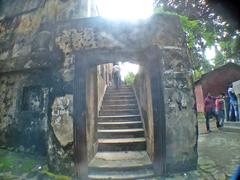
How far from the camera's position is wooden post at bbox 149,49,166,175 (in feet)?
16.8

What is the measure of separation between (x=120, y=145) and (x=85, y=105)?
187 centimetres

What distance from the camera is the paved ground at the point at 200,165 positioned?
16.3 feet

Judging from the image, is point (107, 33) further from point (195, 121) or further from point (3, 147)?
point (3, 147)

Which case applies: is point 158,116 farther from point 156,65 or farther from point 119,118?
point 119,118

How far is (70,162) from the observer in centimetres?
525

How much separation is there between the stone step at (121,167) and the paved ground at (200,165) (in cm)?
50

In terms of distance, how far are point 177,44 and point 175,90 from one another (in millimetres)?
1113

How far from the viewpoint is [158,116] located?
5191mm

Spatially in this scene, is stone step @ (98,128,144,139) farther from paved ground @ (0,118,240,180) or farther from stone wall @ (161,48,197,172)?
stone wall @ (161,48,197,172)

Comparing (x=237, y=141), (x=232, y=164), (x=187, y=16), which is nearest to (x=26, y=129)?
(x=232, y=164)

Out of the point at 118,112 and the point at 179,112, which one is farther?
the point at 118,112

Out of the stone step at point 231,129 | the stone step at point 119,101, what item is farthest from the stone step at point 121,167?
the stone step at point 231,129

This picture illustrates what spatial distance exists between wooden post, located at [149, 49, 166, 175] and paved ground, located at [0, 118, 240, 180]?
0.33 meters

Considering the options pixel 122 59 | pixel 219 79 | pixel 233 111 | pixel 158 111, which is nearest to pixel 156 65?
pixel 122 59
